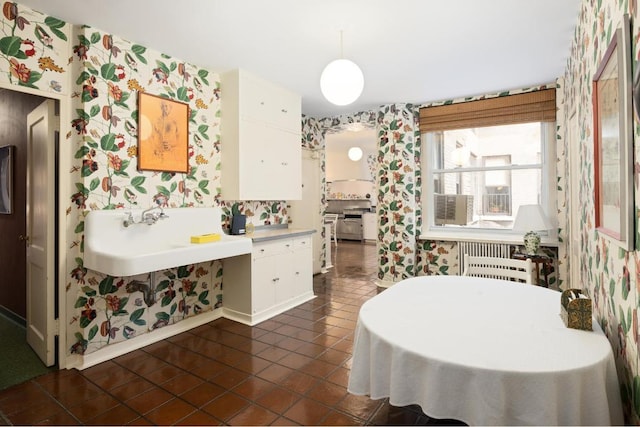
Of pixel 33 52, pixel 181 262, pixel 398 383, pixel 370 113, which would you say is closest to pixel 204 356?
pixel 181 262

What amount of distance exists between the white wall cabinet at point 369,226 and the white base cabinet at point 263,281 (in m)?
5.26

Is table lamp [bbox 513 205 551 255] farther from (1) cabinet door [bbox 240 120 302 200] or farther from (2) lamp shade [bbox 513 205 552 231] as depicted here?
(1) cabinet door [bbox 240 120 302 200]

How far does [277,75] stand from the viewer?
3498 mm

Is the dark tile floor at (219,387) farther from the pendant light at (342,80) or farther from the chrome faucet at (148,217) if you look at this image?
the pendant light at (342,80)

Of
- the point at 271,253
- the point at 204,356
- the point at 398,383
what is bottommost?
the point at 204,356

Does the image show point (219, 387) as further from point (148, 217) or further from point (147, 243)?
point (148, 217)

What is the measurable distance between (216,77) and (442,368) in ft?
11.0

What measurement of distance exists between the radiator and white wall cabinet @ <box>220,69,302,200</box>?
226cm

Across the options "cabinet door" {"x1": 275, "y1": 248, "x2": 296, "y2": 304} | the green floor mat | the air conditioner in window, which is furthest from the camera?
the air conditioner in window

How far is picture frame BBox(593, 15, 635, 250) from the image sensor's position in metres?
1.14

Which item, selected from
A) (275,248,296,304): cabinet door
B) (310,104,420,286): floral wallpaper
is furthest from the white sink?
(310,104,420,286): floral wallpaper

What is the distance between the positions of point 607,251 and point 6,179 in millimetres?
4841

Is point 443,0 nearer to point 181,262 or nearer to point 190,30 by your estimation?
point 190,30

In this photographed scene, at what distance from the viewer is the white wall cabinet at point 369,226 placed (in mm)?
8914
